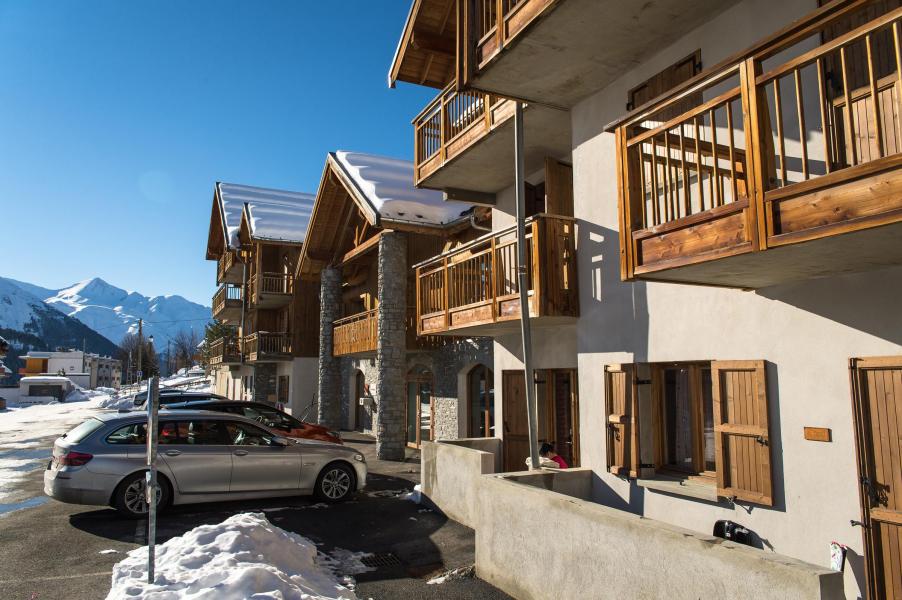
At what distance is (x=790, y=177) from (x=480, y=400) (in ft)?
33.7

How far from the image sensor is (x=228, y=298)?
34.4 m

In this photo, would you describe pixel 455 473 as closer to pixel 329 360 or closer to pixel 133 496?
pixel 133 496

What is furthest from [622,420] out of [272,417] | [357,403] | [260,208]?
[260,208]

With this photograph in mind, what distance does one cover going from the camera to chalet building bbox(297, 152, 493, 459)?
15250 millimetres

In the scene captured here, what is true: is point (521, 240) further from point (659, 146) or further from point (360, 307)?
point (360, 307)

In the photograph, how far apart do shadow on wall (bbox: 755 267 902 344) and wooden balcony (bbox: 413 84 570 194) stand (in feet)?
15.2

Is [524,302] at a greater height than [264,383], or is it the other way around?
[524,302]

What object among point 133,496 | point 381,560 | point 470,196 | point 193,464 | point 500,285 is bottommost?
point 381,560

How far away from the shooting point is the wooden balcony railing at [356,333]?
17.5m

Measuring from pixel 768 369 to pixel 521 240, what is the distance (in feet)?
11.8

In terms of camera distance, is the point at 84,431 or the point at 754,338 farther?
the point at 84,431

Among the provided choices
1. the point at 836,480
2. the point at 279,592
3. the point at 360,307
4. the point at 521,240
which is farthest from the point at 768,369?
the point at 360,307

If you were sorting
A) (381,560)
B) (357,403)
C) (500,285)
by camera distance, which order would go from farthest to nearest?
(357,403), (500,285), (381,560)

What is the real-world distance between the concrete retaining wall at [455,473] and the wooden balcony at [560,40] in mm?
4958
